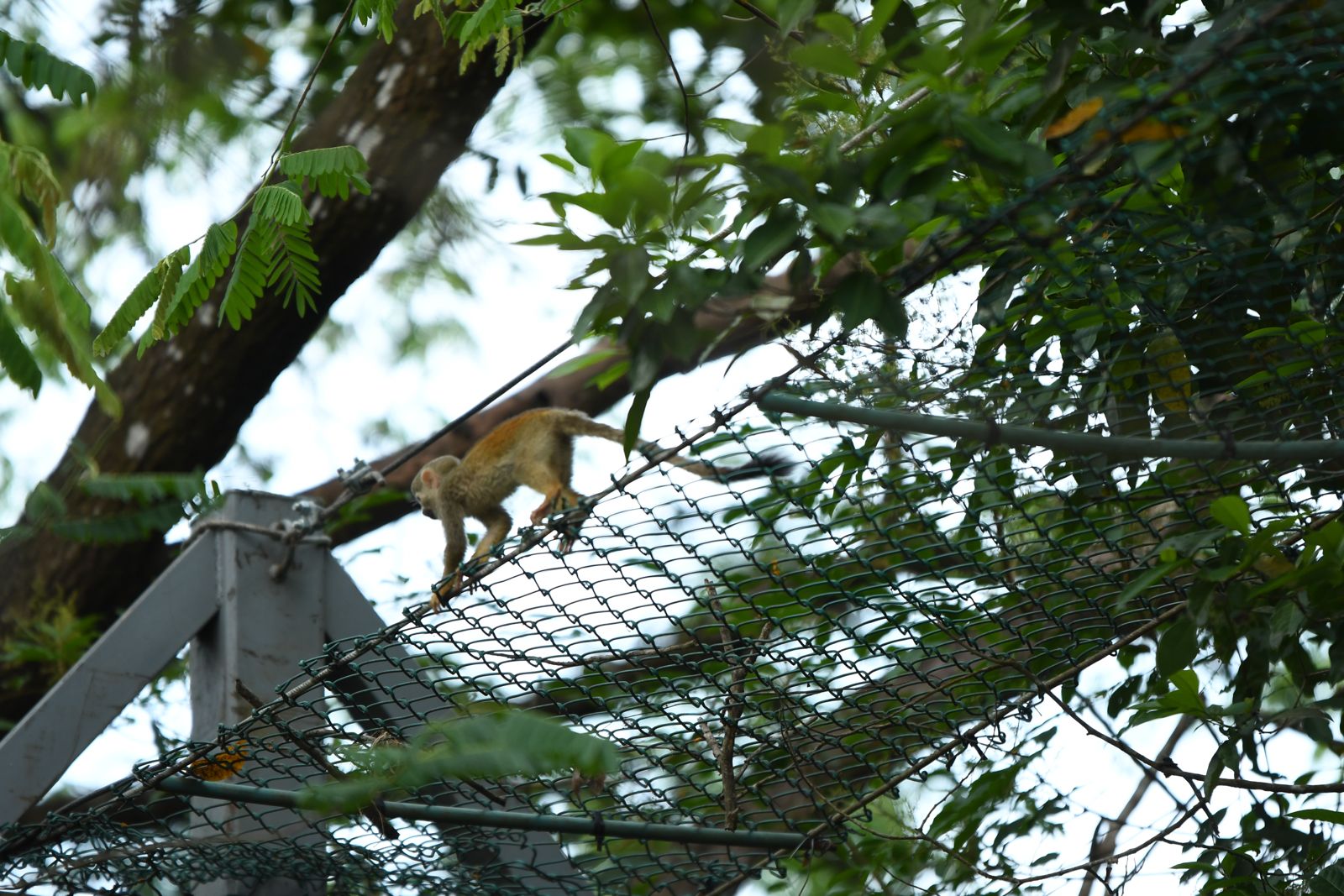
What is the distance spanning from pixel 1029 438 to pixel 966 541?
1.35 ft

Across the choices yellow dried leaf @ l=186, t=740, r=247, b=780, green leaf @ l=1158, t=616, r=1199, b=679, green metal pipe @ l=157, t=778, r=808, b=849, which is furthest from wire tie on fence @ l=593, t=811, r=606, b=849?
green leaf @ l=1158, t=616, r=1199, b=679

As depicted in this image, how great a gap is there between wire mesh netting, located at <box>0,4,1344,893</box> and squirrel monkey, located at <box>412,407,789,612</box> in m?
1.39

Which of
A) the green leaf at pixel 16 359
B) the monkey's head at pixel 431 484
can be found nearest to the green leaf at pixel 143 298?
the green leaf at pixel 16 359

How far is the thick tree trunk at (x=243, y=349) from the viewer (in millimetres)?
4762

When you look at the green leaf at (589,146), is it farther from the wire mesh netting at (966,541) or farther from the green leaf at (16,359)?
the green leaf at (16,359)

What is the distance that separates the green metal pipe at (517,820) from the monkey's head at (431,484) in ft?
8.19

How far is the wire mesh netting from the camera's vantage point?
191 centimetres

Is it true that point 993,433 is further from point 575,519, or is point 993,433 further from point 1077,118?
point 575,519

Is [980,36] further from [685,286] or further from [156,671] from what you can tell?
[156,671]

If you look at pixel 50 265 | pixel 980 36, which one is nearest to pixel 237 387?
pixel 50 265

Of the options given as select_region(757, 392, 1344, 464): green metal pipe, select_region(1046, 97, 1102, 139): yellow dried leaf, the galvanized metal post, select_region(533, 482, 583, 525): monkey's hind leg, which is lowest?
select_region(757, 392, 1344, 464): green metal pipe

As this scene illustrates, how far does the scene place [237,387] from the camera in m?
4.98

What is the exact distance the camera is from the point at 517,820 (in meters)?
2.52

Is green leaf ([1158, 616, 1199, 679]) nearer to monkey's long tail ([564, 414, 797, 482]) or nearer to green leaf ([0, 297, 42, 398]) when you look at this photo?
monkey's long tail ([564, 414, 797, 482])
